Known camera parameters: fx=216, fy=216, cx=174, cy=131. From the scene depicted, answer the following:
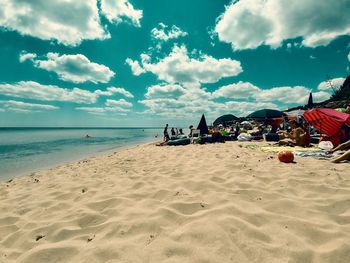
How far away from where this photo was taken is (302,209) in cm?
312

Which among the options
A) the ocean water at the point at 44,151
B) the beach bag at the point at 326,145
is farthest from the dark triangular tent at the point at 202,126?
the beach bag at the point at 326,145

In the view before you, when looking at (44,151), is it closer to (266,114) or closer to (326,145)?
(266,114)

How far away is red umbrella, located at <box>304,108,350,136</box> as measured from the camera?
29.0 feet

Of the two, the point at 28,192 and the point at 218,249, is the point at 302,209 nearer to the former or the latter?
the point at 218,249

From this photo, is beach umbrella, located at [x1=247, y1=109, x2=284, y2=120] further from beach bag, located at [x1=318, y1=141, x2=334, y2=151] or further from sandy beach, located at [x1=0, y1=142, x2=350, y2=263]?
sandy beach, located at [x1=0, y1=142, x2=350, y2=263]

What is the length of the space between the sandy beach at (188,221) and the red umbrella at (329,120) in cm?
490

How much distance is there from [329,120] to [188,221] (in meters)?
9.06

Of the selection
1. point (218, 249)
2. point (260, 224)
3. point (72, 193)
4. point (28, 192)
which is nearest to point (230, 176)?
point (260, 224)

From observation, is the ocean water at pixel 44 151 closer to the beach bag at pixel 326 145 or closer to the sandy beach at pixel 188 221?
the sandy beach at pixel 188 221

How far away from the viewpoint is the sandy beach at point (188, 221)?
89.1 inches

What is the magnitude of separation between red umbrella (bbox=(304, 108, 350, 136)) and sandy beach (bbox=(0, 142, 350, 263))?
4.90 m

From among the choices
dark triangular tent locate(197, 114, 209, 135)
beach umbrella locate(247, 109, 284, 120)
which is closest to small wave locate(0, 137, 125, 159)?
dark triangular tent locate(197, 114, 209, 135)

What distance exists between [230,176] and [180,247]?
115 inches

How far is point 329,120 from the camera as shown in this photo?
9148 millimetres
